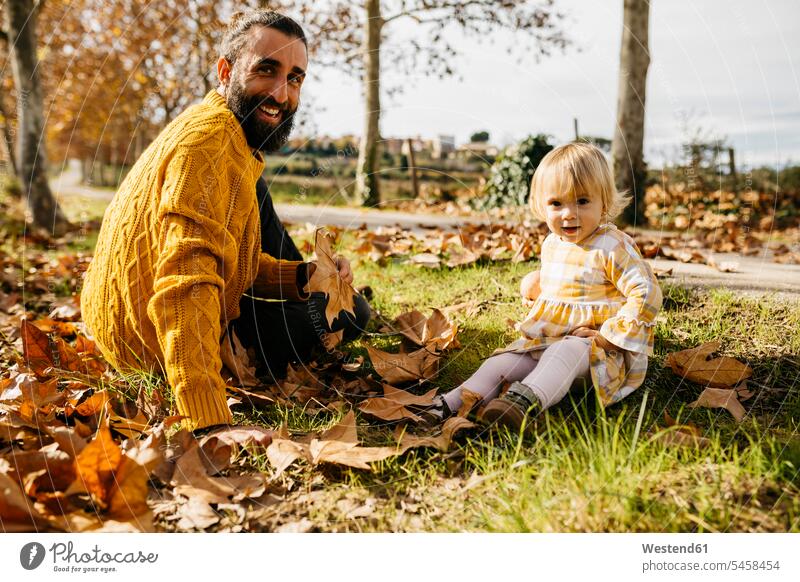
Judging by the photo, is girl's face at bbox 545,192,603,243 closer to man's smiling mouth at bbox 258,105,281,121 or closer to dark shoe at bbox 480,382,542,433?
dark shoe at bbox 480,382,542,433

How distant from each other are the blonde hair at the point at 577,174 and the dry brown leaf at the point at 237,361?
1257 mm

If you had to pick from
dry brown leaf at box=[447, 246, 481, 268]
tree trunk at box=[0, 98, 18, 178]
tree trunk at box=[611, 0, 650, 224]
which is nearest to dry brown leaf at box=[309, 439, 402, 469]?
dry brown leaf at box=[447, 246, 481, 268]

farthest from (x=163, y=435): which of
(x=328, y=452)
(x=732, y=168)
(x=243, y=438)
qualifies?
(x=732, y=168)

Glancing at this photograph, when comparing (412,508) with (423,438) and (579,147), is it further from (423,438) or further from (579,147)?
(579,147)

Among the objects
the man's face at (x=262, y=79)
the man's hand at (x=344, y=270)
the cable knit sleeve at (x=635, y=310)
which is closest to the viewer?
the cable knit sleeve at (x=635, y=310)

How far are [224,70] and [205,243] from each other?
31.4 inches

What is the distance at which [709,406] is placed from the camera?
6.05 ft

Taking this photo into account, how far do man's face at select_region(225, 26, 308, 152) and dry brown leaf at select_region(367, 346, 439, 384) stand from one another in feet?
3.02

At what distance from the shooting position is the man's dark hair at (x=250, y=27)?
2152 mm

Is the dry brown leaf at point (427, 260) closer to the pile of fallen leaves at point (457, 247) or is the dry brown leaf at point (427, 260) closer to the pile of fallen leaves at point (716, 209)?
the pile of fallen leaves at point (457, 247)

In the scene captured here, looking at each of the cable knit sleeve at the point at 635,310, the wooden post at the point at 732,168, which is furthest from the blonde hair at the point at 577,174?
the wooden post at the point at 732,168

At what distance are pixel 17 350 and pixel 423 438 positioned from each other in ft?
6.71

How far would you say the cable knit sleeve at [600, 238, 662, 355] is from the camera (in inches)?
74.7
